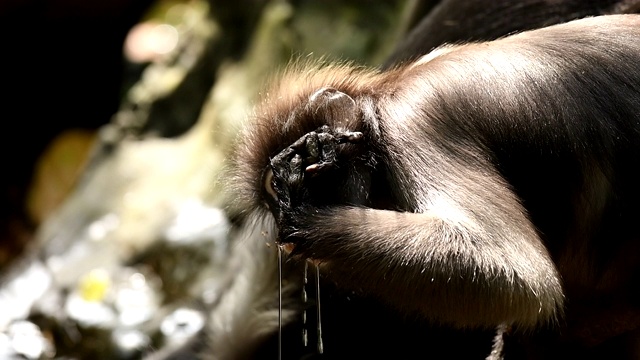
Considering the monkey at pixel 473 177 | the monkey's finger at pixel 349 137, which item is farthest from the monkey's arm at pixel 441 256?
the monkey's finger at pixel 349 137

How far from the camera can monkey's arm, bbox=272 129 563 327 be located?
2.49 m

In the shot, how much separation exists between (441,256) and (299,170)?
1.62 ft

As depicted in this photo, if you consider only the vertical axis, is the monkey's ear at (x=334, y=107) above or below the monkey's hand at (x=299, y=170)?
above

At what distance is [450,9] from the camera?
15.4 feet

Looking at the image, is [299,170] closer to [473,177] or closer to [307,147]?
[307,147]

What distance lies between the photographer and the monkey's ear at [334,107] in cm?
286

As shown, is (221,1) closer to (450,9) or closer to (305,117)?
(450,9)

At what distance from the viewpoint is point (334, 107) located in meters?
2.89

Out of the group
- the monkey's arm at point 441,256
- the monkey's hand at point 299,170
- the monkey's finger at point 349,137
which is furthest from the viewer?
the monkey's finger at point 349,137

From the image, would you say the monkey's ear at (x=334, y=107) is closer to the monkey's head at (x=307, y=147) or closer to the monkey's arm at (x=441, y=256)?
the monkey's head at (x=307, y=147)

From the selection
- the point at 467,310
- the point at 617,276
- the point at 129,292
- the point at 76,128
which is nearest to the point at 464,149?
the point at 467,310

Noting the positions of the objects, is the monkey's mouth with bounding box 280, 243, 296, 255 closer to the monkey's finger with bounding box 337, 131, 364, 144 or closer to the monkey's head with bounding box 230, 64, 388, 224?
the monkey's head with bounding box 230, 64, 388, 224

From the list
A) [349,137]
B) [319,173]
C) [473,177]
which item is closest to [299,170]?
[319,173]

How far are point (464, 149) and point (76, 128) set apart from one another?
685 centimetres
